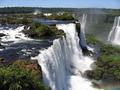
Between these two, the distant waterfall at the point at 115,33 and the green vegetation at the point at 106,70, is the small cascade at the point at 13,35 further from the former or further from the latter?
the distant waterfall at the point at 115,33

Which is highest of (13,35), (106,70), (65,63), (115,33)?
(13,35)

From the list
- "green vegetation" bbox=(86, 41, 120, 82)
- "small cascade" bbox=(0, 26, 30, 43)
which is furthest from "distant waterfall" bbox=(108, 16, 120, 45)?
"small cascade" bbox=(0, 26, 30, 43)

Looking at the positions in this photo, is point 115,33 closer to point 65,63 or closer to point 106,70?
point 106,70

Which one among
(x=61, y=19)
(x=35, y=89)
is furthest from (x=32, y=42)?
(x=61, y=19)

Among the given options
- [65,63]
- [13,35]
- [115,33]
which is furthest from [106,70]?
[115,33]

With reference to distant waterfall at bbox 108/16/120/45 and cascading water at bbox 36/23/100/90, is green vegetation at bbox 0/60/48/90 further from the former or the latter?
distant waterfall at bbox 108/16/120/45

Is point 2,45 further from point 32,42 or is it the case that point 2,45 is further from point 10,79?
point 10,79

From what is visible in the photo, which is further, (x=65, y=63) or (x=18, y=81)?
(x=65, y=63)

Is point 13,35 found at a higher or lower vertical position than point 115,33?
higher
